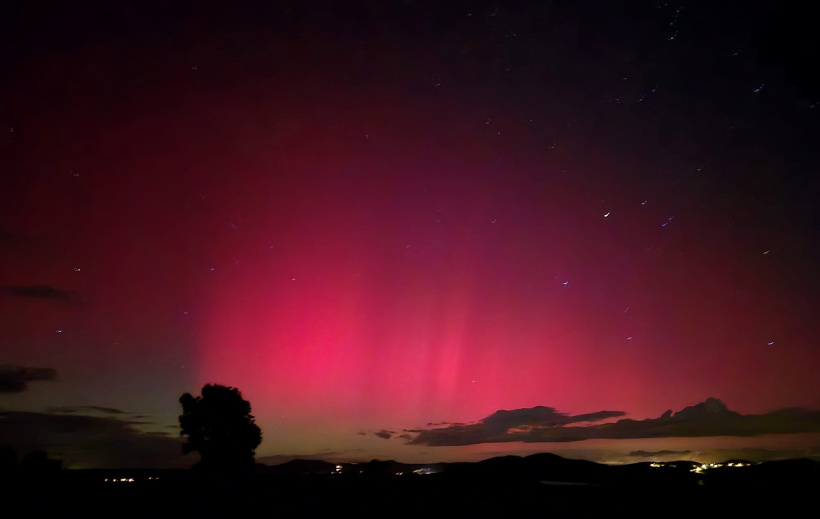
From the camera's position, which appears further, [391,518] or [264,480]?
[264,480]

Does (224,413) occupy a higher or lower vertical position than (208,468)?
higher

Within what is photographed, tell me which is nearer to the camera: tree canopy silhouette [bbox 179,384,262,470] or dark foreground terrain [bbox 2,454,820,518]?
dark foreground terrain [bbox 2,454,820,518]

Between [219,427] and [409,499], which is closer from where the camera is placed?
[409,499]

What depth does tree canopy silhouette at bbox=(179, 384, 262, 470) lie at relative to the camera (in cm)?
6000

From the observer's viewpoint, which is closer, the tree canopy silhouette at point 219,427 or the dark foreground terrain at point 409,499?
the dark foreground terrain at point 409,499

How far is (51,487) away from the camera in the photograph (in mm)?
20469

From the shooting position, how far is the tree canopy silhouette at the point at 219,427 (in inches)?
2362

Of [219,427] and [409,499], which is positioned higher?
[219,427]

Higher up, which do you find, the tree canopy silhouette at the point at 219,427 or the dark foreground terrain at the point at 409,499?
the tree canopy silhouette at the point at 219,427

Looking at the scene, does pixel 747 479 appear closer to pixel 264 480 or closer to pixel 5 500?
pixel 264 480

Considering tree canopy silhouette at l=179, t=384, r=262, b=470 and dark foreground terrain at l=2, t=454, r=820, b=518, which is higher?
tree canopy silhouette at l=179, t=384, r=262, b=470

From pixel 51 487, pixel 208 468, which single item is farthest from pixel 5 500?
pixel 208 468

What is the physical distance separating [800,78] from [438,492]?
16.9 metres

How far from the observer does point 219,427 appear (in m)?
60.9
